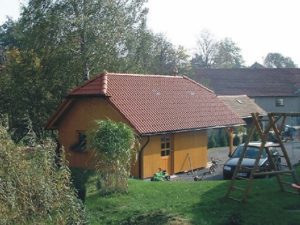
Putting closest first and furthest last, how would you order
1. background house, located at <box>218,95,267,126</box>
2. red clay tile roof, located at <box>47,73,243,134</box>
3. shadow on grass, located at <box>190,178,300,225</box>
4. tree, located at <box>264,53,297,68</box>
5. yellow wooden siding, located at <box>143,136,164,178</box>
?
1. shadow on grass, located at <box>190,178,300,225</box>
2. yellow wooden siding, located at <box>143,136,164,178</box>
3. red clay tile roof, located at <box>47,73,243,134</box>
4. background house, located at <box>218,95,267,126</box>
5. tree, located at <box>264,53,297,68</box>

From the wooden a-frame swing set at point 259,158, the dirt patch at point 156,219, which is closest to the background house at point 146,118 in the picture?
the wooden a-frame swing set at point 259,158

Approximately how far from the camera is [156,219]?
46.5 feet

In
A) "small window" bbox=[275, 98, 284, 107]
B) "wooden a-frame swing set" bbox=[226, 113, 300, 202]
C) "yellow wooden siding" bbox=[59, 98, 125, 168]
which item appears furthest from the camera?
"small window" bbox=[275, 98, 284, 107]

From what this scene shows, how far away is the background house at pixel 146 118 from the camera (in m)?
23.2

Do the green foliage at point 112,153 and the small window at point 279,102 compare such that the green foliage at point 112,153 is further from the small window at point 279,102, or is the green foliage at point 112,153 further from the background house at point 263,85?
the small window at point 279,102

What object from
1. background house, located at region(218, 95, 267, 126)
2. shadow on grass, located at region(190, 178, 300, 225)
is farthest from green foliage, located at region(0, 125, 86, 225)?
background house, located at region(218, 95, 267, 126)

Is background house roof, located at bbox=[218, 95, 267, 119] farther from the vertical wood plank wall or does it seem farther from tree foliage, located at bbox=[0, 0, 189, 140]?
the vertical wood plank wall

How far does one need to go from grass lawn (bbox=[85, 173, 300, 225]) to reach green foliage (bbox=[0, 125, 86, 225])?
3602 millimetres

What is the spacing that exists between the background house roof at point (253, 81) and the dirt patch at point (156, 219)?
43486 millimetres

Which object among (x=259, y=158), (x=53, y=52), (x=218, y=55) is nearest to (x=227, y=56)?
(x=218, y=55)

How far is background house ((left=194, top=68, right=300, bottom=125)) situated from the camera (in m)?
56.2

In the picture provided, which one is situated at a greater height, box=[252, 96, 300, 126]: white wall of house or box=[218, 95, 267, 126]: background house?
box=[252, 96, 300, 126]: white wall of house

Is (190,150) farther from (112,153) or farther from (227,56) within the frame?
(227,56)

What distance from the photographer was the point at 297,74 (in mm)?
60000
